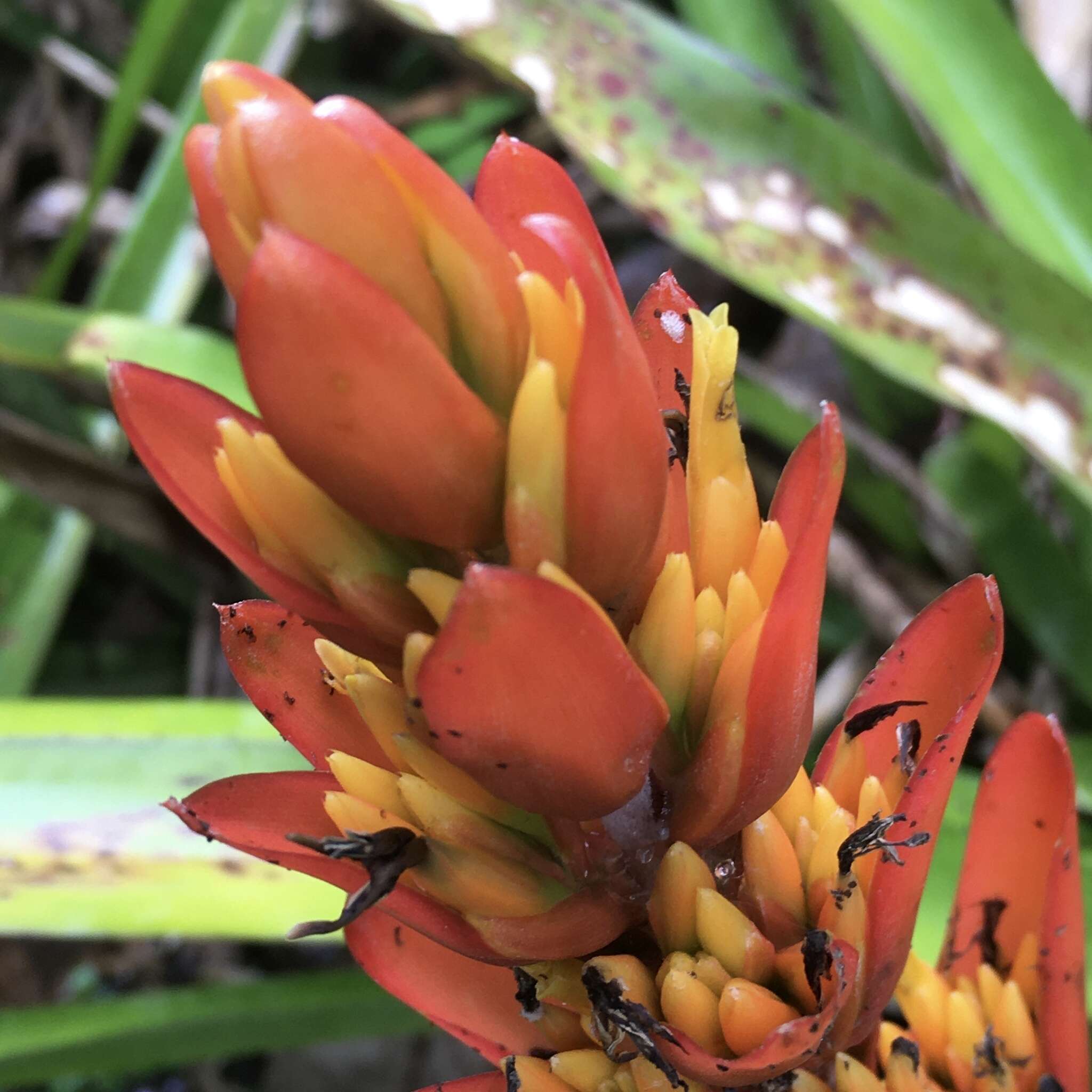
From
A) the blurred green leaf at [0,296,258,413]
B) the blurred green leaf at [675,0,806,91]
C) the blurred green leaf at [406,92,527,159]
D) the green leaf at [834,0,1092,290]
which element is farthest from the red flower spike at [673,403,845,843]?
the blurred green leaf at [406,92,527,159]

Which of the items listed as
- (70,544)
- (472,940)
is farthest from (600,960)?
(70,544)

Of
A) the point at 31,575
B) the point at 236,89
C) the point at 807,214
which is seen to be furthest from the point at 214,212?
the point at 31,575

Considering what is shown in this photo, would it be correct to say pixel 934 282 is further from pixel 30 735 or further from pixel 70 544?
pixel 70 544

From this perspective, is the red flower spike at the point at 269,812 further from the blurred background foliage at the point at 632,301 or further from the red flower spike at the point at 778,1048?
the blurred background foliage at the point at 632,301

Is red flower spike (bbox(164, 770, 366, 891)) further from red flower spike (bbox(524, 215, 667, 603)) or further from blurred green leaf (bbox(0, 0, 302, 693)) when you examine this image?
blurred green leaf (bbox(0, 0, 302, 693))

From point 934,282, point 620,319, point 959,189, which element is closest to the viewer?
point 620,319
